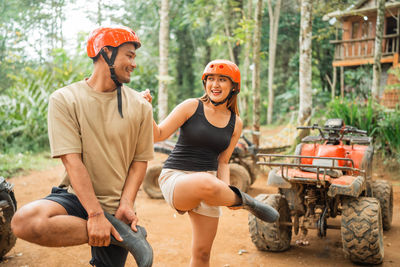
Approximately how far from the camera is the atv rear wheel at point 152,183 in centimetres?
710

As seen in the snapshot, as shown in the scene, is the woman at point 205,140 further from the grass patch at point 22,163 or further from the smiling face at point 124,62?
the grass patch at point 22,163

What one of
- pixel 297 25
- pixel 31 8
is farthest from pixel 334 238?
pixel 297 25

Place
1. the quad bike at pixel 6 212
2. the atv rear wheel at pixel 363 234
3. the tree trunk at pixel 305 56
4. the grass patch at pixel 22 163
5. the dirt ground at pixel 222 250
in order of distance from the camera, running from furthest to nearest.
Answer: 1. the grass patch at pixel 22 163
2. the tree trunk at pixel 305 56
3. the dirt ground at pixel 222 250
4. the atv rear wheel at pixel 363 234
5. the quad bike at pixel 6 212

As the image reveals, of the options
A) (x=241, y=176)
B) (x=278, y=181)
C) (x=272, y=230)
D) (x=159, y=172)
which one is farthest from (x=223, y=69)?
(x=159, y=172)

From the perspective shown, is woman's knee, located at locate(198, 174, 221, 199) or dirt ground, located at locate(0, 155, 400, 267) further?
dirt ground, located at locate(0, 155, 400, 267)

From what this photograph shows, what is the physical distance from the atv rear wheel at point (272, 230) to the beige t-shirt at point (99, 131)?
7.90ft

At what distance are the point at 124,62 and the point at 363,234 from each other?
3.04 meters

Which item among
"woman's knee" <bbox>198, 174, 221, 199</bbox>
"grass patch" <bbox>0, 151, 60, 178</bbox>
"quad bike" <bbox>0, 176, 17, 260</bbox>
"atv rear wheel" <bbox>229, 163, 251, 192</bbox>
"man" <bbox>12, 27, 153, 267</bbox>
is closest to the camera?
"man" <bbox>12, 27, 153, 267</bbox>

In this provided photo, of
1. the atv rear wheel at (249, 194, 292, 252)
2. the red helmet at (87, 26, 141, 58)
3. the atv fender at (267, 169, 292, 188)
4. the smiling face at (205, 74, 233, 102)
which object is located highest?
the red helmet at (87, 26, 141, 58)

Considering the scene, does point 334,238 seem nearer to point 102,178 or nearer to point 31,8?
point 102,178

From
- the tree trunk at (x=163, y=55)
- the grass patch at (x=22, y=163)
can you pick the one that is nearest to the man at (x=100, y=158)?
the grass patch at (x=22, y=163)

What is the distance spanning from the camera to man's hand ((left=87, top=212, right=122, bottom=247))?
197 centimetres

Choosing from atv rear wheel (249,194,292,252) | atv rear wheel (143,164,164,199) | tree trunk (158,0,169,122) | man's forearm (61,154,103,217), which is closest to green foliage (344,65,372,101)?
tree trunk (158,0,169,122)

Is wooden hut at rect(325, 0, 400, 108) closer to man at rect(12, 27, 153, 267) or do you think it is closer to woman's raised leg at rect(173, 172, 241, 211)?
woman's raised leg at rect(173, 172, 241, 211)
